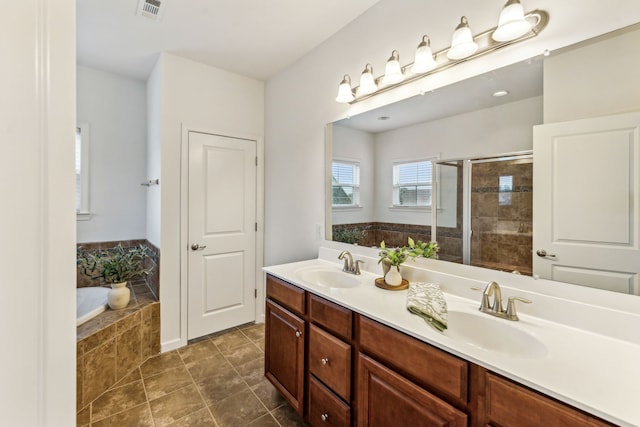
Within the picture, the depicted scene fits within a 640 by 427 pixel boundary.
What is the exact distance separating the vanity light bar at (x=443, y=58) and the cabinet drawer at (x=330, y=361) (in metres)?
1.52

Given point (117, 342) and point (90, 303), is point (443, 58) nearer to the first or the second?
point (117, 342)

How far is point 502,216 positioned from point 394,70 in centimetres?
103

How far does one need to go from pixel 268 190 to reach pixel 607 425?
285 centimetres

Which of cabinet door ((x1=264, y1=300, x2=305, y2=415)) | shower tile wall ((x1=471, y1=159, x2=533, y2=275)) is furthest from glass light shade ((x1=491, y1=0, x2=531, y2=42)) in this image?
cabinet door ((x1=264, y1=300, x2=305, y2=415))

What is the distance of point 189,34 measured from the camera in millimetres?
2287

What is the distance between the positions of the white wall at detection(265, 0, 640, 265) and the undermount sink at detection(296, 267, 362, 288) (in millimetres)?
476

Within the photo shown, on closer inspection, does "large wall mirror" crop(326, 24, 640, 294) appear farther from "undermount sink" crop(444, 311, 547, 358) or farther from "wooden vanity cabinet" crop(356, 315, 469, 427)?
"wooden vanity cabinet" crop(356, 315, 469, 427)

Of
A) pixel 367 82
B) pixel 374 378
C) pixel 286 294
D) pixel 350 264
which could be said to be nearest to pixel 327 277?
pixel 350 264

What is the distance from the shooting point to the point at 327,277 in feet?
6.57

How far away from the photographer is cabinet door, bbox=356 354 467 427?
98cm
